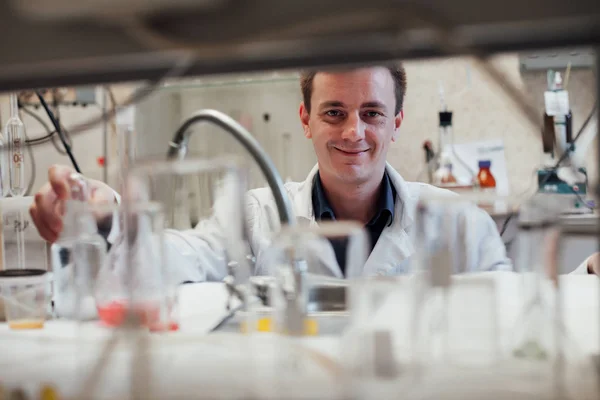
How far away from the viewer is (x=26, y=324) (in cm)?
81

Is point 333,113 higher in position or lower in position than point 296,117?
lower

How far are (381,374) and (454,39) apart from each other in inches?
12.0

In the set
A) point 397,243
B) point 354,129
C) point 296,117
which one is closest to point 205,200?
point 397,243

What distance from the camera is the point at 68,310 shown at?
0.87 m

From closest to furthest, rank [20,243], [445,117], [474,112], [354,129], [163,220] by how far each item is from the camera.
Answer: [163,220] → [20,243] → [354,129] → [445,117] → [474,112]

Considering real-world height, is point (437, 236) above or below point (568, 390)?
above

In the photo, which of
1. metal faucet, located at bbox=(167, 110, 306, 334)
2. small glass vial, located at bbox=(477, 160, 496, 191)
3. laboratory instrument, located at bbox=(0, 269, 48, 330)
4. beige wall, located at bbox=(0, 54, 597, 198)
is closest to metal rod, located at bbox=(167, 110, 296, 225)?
metal faucet, located at bbox=(167, 110, 306, 334)

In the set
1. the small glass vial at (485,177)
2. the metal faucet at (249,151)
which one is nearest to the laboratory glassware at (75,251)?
the metal faucet at (249,151)

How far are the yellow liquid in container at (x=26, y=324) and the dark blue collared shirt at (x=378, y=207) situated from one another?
839 millimetres

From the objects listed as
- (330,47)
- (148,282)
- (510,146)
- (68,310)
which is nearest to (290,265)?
(148,282)

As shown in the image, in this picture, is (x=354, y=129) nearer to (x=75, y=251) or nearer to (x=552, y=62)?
(x=75, y=251)

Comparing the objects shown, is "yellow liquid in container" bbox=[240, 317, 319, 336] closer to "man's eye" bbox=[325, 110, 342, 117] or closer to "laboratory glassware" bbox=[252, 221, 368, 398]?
"laboratory glassware" bbox=[252, 221, 368, 398]

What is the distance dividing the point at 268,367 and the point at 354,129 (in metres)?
1.03

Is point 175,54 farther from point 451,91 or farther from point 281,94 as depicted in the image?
point 451,91
